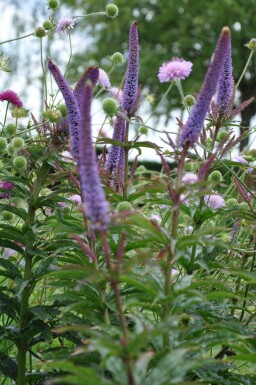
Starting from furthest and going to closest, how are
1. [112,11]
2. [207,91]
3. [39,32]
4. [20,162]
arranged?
[112,11] < [39,32] < [20,162] < [207,91]

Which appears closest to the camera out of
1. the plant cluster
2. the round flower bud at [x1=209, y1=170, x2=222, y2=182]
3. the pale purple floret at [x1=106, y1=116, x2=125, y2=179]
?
the plant cluster

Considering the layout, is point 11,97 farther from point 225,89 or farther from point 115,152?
point 225,89

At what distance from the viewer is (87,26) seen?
23.6 m

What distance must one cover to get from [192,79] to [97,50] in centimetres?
388

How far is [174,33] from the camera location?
2220cm

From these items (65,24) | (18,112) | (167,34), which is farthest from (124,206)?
(167,34)

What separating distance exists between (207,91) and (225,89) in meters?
0.75

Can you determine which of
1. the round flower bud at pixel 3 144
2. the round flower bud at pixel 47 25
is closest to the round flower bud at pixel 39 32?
the round flower bud at pixel 47 25

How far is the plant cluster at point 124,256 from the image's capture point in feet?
4.42

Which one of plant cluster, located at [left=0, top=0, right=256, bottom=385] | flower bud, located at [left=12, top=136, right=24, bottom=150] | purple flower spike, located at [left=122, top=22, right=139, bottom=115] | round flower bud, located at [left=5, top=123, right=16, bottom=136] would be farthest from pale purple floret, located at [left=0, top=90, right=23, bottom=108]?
purple flower spike, located at [left=122, top=22, right=139, bottom=115]

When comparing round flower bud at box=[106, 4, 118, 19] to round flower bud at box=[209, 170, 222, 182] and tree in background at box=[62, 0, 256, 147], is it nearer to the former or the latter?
round flower bud at box=[209, 170, 222, 182]

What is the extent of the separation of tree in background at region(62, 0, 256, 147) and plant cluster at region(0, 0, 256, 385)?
1798 cm

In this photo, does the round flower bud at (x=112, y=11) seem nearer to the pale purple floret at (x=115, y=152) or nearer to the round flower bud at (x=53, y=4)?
the round flower bud at (x=53, y=4)

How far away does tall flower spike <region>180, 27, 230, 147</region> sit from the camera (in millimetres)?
1458
